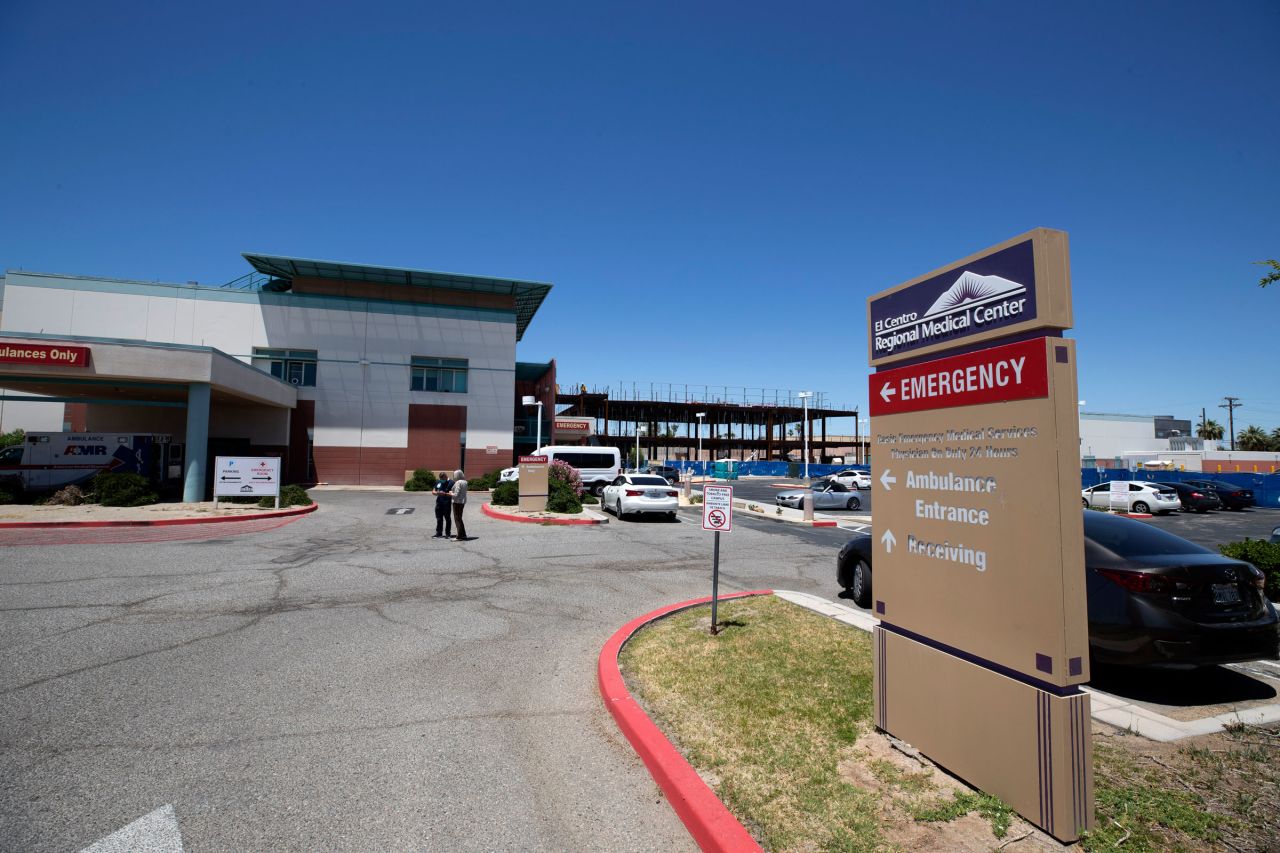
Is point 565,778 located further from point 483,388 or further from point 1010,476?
point 483,388

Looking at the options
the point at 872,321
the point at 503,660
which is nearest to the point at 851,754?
the point at 872,321

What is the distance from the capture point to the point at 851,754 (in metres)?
4.06

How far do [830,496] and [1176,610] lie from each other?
2301 cm

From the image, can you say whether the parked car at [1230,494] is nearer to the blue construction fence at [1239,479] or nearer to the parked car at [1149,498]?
the blue construction fence at [1239,479]

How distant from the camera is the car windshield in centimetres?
536

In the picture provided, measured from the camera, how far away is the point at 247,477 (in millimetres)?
20234

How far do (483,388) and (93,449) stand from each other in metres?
20.0

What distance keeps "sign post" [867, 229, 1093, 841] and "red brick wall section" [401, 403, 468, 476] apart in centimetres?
3630

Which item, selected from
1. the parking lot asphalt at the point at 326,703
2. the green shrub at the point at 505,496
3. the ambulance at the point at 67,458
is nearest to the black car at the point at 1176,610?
the parking lot asphalt at the point at 326,703

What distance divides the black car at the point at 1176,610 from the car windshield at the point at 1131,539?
21 millimetres

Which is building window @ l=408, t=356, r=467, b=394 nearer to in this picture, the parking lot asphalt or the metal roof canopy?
the metal roof canopy

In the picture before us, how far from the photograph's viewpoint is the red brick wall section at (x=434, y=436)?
3781 centimetres

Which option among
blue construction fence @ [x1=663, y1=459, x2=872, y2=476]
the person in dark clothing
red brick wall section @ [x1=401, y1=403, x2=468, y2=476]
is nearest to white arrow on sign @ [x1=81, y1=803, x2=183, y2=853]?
the person in dark clothing

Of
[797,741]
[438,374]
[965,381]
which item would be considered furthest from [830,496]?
[965,381]
